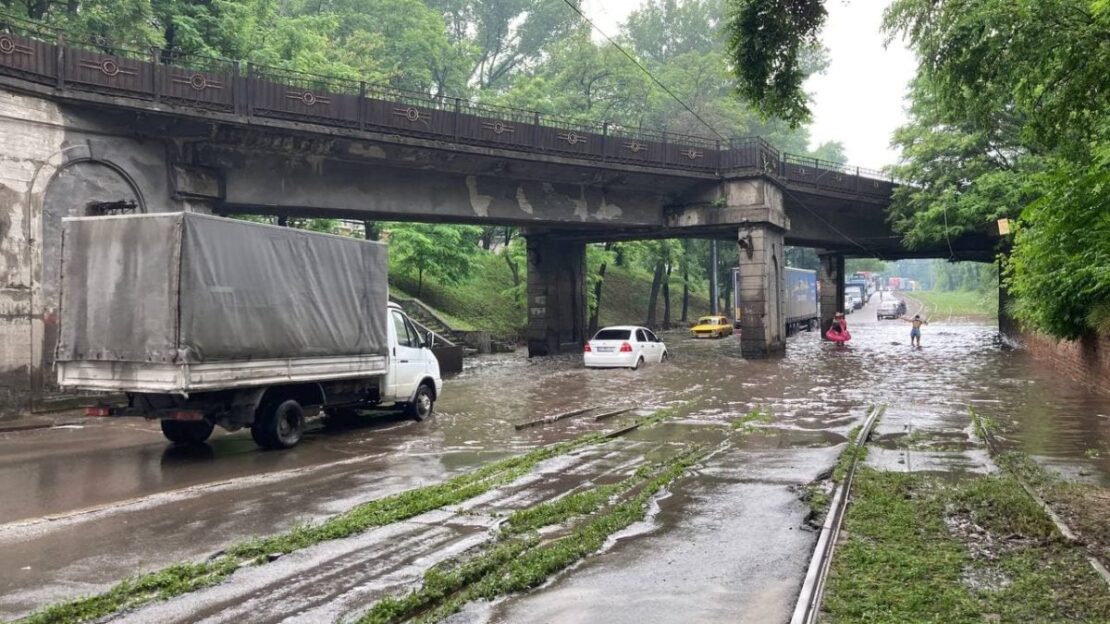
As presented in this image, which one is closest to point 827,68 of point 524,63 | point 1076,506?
point 524,63

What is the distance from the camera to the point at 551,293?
122 feet

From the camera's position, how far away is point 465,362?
33406 mm

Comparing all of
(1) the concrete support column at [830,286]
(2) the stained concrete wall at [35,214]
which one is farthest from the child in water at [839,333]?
(2) the stained concrete wall at [35,214]

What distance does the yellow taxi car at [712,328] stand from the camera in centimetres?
4794

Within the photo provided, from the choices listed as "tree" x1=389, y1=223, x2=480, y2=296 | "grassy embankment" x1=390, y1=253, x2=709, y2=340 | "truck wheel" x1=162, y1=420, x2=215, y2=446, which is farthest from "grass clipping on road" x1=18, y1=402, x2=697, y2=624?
"tree" x1=389, y1=223, x2=480, y2=296

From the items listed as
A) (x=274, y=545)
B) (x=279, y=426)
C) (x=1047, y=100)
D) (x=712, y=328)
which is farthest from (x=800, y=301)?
(x=274, y=545)

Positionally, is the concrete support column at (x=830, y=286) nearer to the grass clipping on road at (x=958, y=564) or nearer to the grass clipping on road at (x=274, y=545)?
the grass clipping on road at (x=274, y=545)

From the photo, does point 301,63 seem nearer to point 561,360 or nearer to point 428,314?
point 428,314

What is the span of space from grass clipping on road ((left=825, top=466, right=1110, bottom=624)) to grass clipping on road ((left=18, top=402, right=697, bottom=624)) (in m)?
3.87

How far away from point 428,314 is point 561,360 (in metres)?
7.82

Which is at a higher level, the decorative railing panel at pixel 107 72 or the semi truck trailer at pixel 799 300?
the decorative railing panel at pixel 107 72

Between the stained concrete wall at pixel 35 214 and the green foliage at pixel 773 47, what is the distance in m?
13.7

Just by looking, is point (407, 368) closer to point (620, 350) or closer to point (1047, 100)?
point (1047, 100)

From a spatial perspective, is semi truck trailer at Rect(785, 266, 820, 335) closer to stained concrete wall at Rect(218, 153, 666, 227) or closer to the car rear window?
stained concrete wall at Rect(218, 153, 666, 227)
